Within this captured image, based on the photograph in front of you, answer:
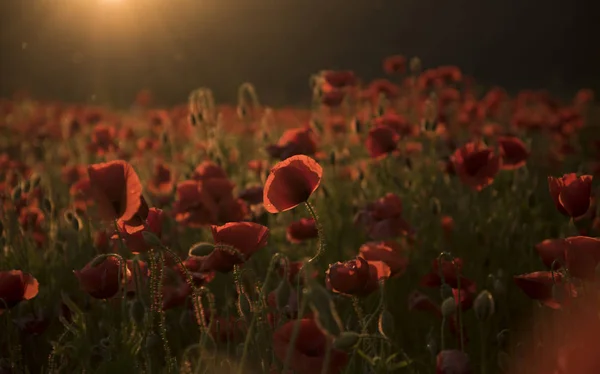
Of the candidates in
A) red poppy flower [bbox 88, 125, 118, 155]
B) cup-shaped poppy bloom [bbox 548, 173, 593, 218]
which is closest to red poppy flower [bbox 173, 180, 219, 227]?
cup-shaped poppy bloom [bbox 548, 173, 593, 218]

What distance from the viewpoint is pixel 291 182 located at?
1.75 m

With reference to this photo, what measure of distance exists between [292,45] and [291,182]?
23801 mm

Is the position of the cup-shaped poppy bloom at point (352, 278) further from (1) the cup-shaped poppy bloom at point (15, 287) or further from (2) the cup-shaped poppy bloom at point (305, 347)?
(1) the cup-shaped poppy bloom at point (15, 287)

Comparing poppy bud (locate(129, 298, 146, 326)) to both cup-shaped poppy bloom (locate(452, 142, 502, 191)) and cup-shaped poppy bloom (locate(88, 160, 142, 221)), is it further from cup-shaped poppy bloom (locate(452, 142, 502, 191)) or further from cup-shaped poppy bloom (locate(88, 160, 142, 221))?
cup-shaped poppy bloom (locate(452, 142, 502, 191))

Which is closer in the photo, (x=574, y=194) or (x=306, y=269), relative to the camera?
(x=306, y=269)

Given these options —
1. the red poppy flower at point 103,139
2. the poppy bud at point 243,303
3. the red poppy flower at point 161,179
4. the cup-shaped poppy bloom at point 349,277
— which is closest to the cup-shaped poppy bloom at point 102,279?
the poppy bud at point 243,303

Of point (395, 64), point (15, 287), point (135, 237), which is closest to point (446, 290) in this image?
point (135, 237)

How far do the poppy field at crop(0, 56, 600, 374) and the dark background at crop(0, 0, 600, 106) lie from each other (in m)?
10.7

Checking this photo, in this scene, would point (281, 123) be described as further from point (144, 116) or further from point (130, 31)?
point (130, 31)

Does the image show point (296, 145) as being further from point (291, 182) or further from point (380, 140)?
point (291, 182)

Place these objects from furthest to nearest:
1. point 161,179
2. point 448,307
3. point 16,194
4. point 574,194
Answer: point 161,179 → point 16,194 → point 574,194 → point 448,307

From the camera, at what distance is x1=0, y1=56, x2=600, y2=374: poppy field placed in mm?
1663

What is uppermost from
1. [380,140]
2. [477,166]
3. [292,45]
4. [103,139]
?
[292,45]

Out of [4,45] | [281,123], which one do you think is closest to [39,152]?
[281,123]
